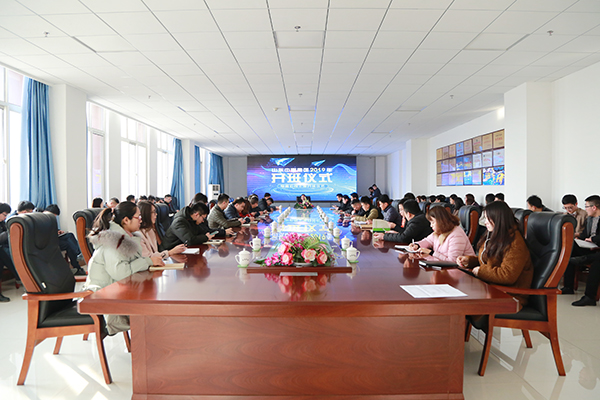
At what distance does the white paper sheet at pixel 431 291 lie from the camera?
1.96 meters

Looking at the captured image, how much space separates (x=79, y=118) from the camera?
6.73 m

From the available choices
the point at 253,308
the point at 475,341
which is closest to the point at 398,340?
the point at 253,308

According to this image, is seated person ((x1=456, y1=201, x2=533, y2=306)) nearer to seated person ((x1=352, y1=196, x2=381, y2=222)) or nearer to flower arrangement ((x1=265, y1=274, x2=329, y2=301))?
flower arrangement ((x1=265, y1=274, x2=329, y2=301))

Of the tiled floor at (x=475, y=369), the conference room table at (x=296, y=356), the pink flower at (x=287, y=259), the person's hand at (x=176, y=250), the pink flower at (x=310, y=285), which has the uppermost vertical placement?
the pink flower at (x=287, y=259)

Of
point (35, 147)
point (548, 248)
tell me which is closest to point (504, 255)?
point (548, 248)

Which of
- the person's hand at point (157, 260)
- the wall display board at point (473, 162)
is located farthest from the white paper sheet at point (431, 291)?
the wall display board at point (473, 162)

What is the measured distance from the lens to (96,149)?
8.96 m

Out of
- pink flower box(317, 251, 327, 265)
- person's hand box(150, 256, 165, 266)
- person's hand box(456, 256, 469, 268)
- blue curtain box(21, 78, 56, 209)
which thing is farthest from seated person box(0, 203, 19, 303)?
person's hand box(456, 256, 469, 268)

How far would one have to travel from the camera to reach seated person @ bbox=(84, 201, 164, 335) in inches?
95.2

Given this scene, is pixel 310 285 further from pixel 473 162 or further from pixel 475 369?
pixel 473 162

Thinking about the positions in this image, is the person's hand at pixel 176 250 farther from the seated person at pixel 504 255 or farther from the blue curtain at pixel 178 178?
the blue curtain at pixel 178 178

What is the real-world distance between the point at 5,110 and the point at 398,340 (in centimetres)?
706

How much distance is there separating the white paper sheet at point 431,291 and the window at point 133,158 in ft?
31.7

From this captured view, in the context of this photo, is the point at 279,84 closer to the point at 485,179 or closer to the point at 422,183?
the point at 485,179
